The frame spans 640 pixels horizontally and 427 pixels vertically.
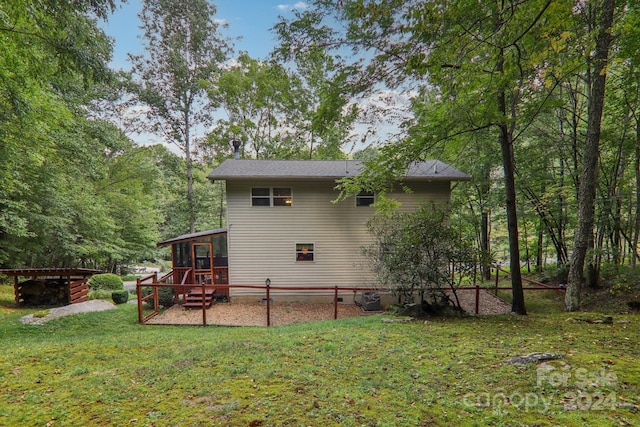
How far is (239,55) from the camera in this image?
16203 millimetres

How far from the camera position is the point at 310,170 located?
33.1ft

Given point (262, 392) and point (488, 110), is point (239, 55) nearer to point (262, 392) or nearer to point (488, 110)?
point (488, 110)

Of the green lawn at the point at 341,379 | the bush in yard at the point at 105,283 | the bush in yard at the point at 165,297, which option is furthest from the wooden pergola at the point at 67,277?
the green lawn at the point at 341,379

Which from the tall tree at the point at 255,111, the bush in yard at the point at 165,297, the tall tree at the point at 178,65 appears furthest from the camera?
the tall tree at the point at 255,111

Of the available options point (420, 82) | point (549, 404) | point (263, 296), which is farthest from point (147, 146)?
point (549, 404)

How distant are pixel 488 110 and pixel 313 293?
767 centimetres

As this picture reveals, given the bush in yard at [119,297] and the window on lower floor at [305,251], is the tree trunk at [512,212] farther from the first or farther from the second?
the bush in yard at [119,297]

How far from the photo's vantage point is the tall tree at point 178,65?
1446 cm

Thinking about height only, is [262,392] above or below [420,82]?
below

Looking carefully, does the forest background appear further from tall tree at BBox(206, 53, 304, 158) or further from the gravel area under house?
the gravel area under house

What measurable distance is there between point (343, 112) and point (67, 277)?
11065 millimetres

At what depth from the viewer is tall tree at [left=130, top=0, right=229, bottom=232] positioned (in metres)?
14.5

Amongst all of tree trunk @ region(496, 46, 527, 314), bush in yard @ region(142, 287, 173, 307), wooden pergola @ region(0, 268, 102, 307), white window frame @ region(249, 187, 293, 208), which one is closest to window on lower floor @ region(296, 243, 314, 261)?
white window frame @ region(249, 187, 293, 208)

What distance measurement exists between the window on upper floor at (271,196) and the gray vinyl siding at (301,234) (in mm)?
157
